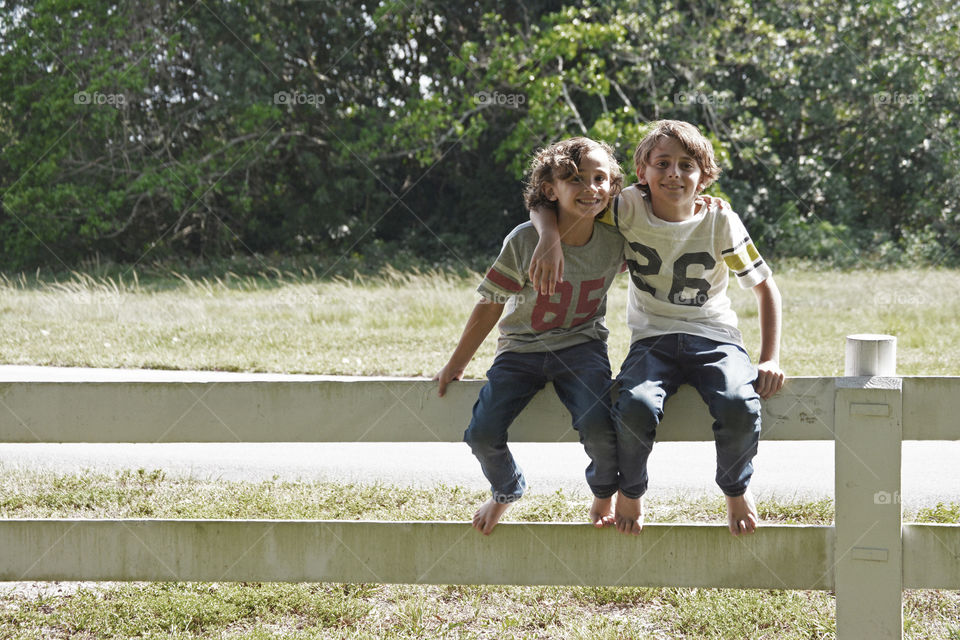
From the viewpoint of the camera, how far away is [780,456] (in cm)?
571

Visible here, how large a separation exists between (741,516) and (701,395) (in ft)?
1.12

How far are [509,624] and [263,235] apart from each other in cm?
2069

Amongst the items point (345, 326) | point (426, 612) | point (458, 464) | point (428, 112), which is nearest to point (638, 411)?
point (426, 612)

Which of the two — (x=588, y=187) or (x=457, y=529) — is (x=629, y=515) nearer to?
(x=457, y=529)

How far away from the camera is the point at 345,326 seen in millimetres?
11078

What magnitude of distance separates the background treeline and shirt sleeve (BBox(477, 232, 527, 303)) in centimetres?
1600

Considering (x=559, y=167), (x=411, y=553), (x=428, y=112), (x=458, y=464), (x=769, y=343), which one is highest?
(x=428, y=112)

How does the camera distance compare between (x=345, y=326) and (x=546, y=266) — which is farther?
(x=345, y=326)

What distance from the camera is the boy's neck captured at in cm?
283

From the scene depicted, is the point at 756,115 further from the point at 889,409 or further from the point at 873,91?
the point at 889,409

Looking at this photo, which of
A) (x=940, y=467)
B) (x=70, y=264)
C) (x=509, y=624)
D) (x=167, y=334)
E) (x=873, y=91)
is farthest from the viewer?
(x=70, y=264)

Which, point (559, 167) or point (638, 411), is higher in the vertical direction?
point (559, 167)

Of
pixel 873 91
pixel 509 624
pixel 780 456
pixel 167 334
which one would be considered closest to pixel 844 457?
pixel 509 624

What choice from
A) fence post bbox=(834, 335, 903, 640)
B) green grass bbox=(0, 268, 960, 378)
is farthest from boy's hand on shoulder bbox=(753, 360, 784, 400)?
green grass bbox=(0, 268, 960, 378)
